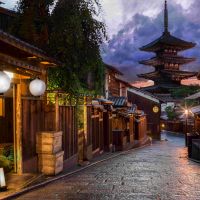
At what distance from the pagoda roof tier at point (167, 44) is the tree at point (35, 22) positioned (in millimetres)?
58787

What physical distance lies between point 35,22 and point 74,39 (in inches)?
85.5

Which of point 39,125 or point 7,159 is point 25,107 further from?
point 7,159

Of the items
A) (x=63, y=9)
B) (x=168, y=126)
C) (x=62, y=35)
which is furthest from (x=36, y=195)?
(x=168, y=126)

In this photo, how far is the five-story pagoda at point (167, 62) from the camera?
75.4 metres

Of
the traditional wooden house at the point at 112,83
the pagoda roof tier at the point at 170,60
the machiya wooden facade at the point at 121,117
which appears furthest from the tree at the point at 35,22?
the pagoda roof tier at the point at 170,60

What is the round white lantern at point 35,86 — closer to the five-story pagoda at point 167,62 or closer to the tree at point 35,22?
the tree at point 35,22

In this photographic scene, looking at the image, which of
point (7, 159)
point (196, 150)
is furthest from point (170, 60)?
point (7, 159)

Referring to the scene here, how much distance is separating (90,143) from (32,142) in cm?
804

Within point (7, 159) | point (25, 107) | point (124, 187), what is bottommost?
point (124, 187)

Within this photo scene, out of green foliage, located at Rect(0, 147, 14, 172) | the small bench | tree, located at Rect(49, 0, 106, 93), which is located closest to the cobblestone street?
green foliage, located at Rect(0, 147, 14, 172)

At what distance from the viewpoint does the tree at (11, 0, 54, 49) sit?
16.9 meters

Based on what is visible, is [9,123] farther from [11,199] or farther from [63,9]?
[11,199]

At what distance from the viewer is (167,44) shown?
2968 inches

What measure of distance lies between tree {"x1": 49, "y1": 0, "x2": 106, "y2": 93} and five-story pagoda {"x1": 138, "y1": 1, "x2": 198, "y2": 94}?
58748 mm
